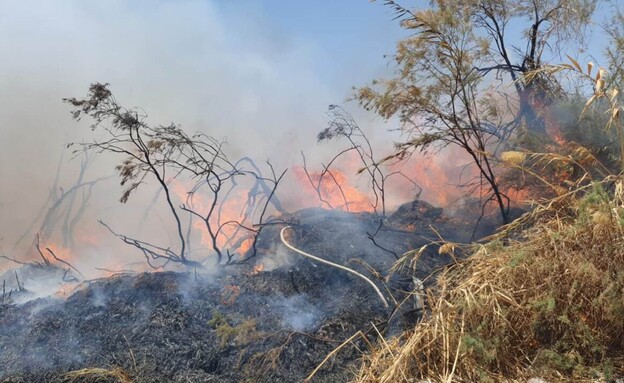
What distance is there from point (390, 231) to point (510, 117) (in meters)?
4.54

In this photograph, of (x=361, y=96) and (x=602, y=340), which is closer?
(x=602, y=340)

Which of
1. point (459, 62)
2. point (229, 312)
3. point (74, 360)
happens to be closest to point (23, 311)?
point (74, 360)

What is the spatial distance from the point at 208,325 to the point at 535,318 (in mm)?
3893

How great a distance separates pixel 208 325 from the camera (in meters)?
6.63

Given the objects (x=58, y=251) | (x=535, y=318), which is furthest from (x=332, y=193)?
(x=535, y=318)

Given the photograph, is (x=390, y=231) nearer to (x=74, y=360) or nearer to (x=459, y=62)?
(x=459, y=62)

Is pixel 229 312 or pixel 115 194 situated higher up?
pixel 115 194

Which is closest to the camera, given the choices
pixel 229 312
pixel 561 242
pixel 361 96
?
pixel 561 242

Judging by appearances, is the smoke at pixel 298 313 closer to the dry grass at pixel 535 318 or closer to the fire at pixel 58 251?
the dry grass at pixel 535 318

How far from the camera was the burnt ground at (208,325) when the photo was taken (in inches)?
A: 225

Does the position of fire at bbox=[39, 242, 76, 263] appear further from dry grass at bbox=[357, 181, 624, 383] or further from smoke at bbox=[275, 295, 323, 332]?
dry grass at bbox=[357, 181, 624, 383]

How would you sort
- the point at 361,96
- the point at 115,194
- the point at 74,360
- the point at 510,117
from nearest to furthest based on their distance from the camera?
1. the point at 74,360
2. the point at 361,96
3. the point at 510,117
4. the point at 115,194

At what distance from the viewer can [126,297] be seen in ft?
24.1

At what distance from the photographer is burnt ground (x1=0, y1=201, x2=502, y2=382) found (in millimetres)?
5715
